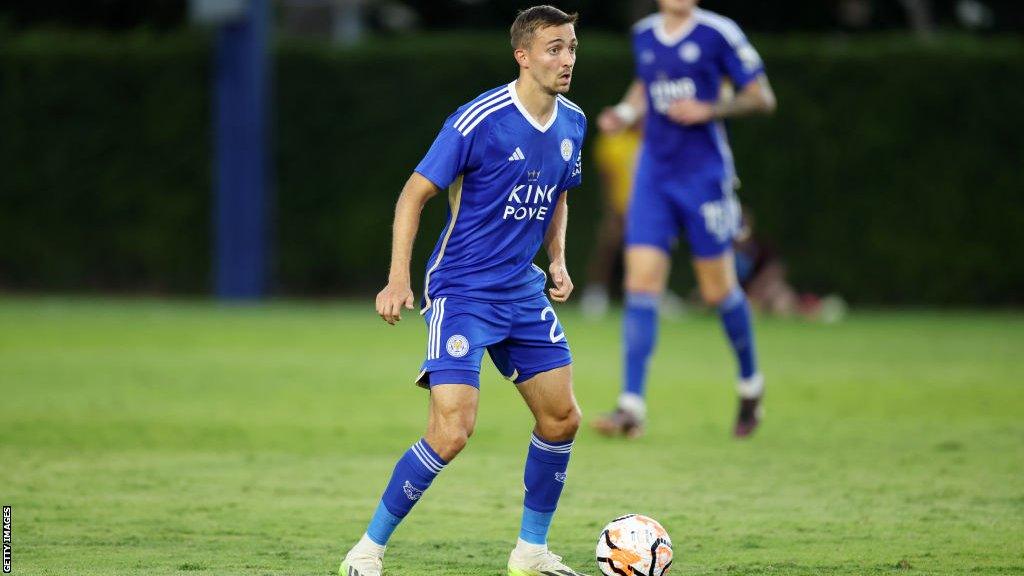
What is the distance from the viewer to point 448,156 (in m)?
5.68

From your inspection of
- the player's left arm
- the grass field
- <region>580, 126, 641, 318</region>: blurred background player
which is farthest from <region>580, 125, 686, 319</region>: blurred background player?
Answer: the player's left arm

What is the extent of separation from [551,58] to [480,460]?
3338 mm

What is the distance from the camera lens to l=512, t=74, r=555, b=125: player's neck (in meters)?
5.82

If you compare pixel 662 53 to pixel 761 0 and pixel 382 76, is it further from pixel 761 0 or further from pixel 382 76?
pixel 761 0

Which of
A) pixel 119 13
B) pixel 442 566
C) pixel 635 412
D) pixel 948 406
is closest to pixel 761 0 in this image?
pixel 119 13

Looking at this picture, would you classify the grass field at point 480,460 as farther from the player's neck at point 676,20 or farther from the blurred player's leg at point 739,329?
the player's neck at point 676,20

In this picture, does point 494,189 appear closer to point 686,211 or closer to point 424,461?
point 424,461

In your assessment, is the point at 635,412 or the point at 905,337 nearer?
the point at 635,412

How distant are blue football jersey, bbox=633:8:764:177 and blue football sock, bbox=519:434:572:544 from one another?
382 cm

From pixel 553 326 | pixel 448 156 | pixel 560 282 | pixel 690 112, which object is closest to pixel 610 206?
pixel 690 112

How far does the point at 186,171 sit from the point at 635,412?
12.8 meters

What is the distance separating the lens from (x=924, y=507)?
23.5 feet

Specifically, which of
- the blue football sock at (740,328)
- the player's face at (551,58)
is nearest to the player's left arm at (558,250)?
the player's face at (551,58)

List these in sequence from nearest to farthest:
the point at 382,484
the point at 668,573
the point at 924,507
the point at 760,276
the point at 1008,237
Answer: the point at 668,573, the point at 924,507, the point at 382,484, the point at 760,276, the point at 1008,237
